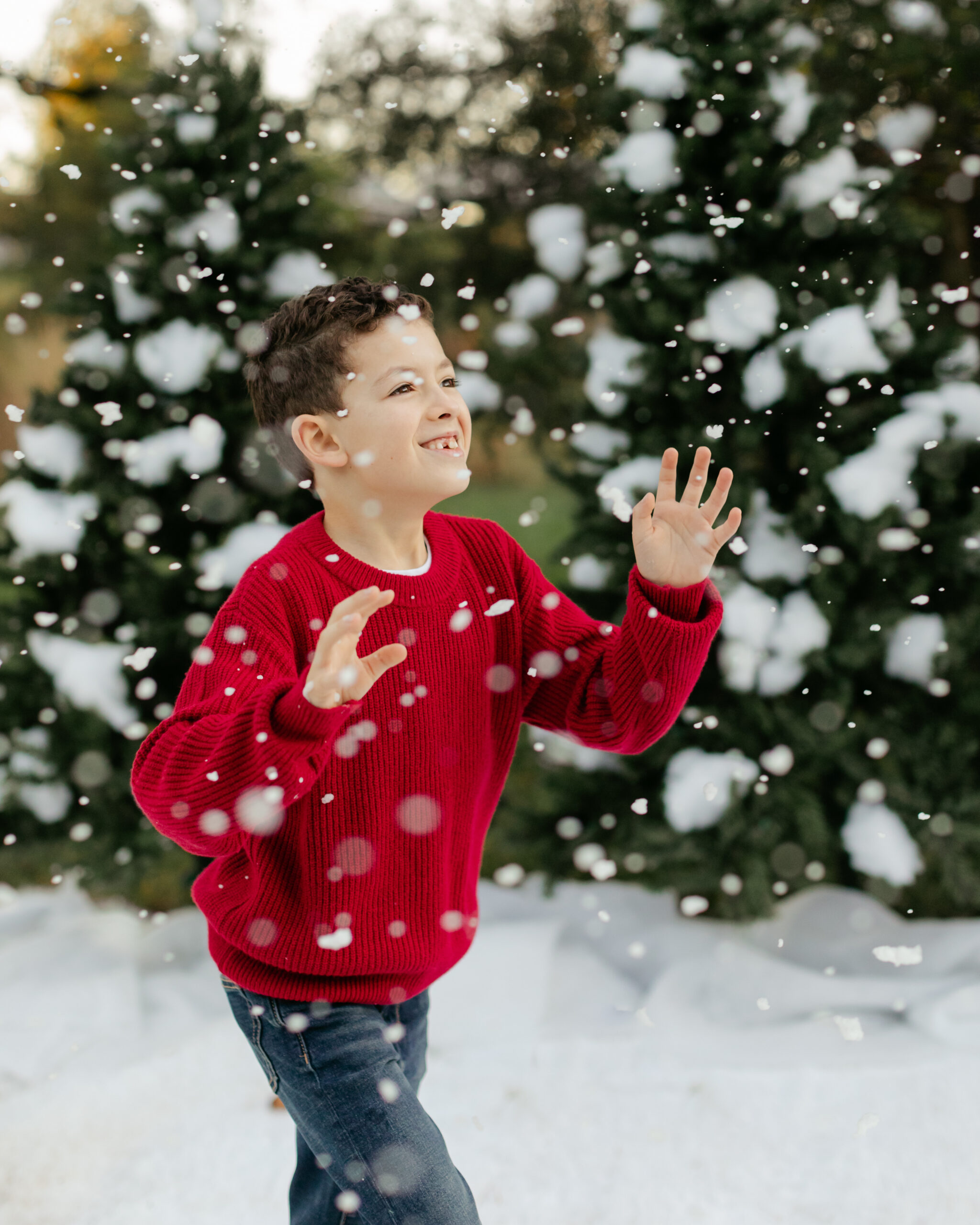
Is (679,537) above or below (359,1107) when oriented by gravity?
above

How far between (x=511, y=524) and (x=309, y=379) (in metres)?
3.52

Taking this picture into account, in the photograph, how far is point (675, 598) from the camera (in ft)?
3.65

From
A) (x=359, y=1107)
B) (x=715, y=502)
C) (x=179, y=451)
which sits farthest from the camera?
(x=179, y=451)

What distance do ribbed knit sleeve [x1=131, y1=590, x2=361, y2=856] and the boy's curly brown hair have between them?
10.2 inches

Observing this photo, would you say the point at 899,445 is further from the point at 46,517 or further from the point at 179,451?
the point at 46,517

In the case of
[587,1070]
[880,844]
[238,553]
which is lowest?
[587,1070]

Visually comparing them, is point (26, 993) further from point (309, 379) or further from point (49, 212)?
point (49, 212)

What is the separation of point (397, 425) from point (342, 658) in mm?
328

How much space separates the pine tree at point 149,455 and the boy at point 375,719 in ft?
3.16

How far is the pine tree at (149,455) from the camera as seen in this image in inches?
82.4

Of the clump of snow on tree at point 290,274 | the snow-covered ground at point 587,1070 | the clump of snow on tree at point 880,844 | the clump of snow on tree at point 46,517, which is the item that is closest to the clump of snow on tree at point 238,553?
the clump of snow on tree at point 46,517

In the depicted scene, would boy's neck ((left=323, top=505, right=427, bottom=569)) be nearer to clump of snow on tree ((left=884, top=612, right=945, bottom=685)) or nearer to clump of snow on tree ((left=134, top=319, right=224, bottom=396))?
clump of snow on tree ((left=134, top=319, right=224, bottom=396))

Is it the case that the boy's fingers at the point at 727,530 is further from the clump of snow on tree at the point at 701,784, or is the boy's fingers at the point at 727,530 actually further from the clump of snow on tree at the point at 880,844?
the clump of snow on tree at the point at 880,844

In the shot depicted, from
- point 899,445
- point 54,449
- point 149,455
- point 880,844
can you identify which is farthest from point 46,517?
point 880,844
